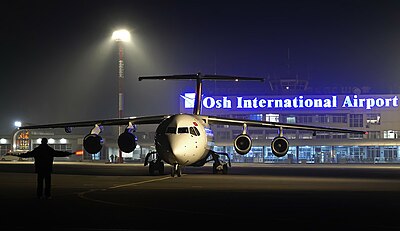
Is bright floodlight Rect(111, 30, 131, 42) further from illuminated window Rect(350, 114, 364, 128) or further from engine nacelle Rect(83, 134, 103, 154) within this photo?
illuminated window Rect(350, 114, 364, 128)

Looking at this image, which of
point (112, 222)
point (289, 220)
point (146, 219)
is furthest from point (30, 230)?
point (289, 220)

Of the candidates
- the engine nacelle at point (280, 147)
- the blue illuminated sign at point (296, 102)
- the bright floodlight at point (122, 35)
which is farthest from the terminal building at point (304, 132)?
the engine nacelle at point (280, 147)

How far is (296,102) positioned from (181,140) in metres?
69.4

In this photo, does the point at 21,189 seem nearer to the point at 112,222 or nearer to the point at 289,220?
the point at 112,222

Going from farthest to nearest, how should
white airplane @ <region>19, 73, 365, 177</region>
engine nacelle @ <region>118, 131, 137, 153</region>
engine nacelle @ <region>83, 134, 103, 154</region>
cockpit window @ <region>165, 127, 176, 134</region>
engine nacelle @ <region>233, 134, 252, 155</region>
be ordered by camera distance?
engine nacelle @ <region>233, 134, 252, 155</region> → engine nacelle @ <region>83, 134, 103, 154</region> → engine nacelle @ <region>118, 131, 137, 153</region> → cockpit window @ <region>165, 127, 176, 134</region> → white airplane @ <region>19, 73, 365, 177</region>

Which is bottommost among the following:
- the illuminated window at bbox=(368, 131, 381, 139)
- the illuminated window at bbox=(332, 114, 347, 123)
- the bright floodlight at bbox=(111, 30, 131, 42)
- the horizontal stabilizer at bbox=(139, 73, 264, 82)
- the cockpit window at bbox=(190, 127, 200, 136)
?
the cockpit window at bbox=(190, 127, 200, 136)

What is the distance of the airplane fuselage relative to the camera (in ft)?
117

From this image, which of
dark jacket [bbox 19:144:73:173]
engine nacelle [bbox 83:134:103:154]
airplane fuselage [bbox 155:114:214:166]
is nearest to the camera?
dark jacket [bbox 19:144:73:173]

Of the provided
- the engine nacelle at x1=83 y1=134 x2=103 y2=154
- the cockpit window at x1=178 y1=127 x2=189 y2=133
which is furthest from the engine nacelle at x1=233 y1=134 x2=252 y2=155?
the engine nacelle at x1=83 y1=134 x2=103 y2=154

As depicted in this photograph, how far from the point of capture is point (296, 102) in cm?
10325

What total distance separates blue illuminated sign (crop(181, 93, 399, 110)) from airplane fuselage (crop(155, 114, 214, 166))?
217ft

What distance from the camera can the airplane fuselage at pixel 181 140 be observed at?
35625 millimetres

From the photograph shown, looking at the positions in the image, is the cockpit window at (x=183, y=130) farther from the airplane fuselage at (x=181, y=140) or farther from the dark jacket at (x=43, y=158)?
the dark jacket at (x=43, y=158)

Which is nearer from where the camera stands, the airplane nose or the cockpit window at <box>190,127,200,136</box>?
the airplane nose
